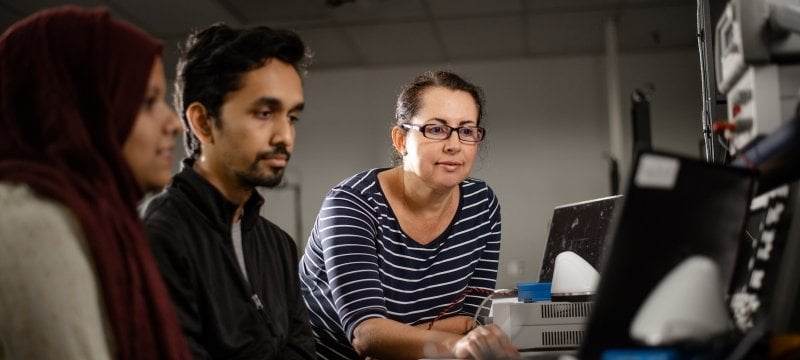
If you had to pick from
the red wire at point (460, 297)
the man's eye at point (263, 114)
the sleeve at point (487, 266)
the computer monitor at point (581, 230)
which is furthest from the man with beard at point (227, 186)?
the computer monitor at point (581, 230)

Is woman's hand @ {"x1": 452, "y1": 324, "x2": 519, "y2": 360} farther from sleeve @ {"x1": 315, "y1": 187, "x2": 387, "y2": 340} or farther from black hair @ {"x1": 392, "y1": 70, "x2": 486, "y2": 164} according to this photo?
black hair @ {"x1": 392, "y1": 70, "x2": 486, "y2": 164}

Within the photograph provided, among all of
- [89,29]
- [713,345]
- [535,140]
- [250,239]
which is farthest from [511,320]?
[535,140]

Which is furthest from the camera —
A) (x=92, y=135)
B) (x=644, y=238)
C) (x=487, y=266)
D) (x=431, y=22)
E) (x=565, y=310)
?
→ (x=431, y=22)

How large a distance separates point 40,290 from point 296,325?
0.76 metres

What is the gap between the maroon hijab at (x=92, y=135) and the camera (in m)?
0.75

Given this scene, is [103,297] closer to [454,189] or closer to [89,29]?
[89,29]

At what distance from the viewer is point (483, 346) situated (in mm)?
1054

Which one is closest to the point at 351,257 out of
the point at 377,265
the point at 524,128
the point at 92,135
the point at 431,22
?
the point at 377,265

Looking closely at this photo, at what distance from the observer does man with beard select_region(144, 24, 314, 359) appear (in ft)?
3.59

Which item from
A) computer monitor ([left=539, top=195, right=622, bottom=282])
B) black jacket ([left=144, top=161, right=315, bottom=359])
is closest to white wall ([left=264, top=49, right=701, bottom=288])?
computer monitor ([left=539, top=195, right=622, bottom=282])

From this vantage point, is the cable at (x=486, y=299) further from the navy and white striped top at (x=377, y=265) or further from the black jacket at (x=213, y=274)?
the black jacket at (x=213, y=274)

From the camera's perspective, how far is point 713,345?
64 cm

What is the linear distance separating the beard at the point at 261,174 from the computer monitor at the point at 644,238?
70 cm

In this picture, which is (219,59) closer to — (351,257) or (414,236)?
(351,257)
